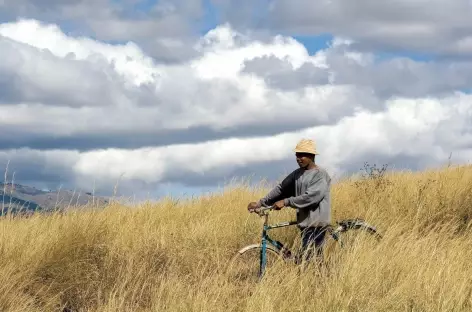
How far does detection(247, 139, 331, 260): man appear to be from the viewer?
368 inches

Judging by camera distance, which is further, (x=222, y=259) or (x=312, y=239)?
(x=222, y=259)

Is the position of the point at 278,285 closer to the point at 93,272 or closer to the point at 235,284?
the point at 235,284

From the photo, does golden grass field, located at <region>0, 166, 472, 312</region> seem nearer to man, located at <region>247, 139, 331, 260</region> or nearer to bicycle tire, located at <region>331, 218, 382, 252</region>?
bicycle tire, located at <region>331, 218, 382, 252</region>

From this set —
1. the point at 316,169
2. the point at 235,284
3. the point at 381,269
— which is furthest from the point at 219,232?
the point at 381,269

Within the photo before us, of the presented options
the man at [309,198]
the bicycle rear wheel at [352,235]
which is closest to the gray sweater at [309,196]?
the man at [309,198]

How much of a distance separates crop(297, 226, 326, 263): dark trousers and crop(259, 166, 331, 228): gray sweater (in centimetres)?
11

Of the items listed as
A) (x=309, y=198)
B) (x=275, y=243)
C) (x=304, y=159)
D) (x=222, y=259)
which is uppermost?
(x=304, y=159)

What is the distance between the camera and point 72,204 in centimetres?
1314

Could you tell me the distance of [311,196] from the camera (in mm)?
9328

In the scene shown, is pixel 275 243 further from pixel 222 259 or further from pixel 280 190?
pixel 222 259

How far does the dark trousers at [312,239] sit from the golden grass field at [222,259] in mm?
209

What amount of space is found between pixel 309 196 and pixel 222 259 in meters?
1.96

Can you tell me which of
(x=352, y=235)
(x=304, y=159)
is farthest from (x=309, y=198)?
(x=352, y=235)

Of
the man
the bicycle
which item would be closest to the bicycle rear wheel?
the bicycle
